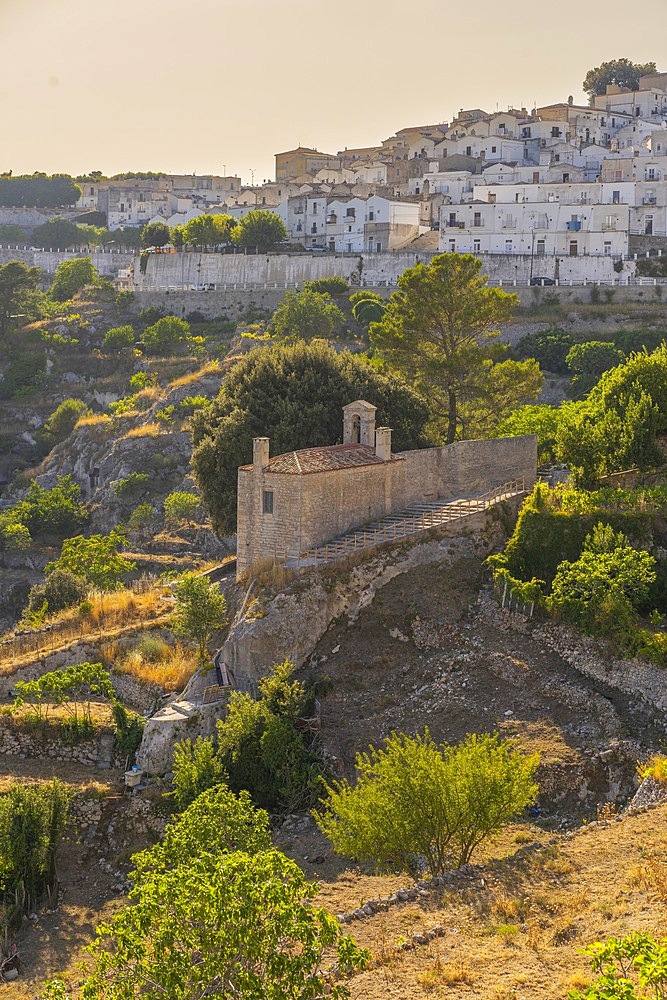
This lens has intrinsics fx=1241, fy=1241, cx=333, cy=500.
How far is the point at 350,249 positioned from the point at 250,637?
5602cm

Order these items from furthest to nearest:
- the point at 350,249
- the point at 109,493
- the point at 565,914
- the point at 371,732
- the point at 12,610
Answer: the point at 350,249
the point at 109,493
the point at 12,610
the point at 371,732
the point at 565,914

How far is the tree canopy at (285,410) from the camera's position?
35.2 metres

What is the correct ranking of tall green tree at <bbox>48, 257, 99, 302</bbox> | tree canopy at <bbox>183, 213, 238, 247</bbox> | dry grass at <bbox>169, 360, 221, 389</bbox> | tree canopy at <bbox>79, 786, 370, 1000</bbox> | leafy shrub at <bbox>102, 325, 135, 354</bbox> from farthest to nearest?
1. tall green tree at <bbox>48, 257, 99, 302</bbox>
2. tree canopy at <bbox>183, 213, 238, 247</bbox>
3. leafy shrub at <bbox>102, 325, 135, 354</bbox>
4. dry grass at <bbox>169, 360, 221, 389</bbox>
5. tree canopy at <bbox>79, 786, 370, 1000</bbox>

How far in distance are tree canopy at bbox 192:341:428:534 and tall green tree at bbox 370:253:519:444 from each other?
2225 mm

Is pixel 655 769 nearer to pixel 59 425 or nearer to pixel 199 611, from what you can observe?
pixel 199 611

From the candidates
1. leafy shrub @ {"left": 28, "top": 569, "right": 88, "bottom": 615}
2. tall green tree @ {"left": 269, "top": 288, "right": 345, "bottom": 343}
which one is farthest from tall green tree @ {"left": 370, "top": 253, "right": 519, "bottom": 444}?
tall green tree @ {"left": 269, "top": 288, "right": 345, "bottom": 343}

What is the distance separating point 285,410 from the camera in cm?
3528

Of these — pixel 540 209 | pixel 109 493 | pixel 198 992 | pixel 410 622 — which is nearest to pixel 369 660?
pixel 410 622

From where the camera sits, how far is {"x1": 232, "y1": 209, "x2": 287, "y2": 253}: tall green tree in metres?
80.4

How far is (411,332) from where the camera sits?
39.9 meters

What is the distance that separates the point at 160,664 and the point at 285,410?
8.61 meters

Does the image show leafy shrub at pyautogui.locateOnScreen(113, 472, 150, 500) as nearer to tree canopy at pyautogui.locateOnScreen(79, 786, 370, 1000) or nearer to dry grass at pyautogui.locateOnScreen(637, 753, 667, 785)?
dry grass at pyautogui.locateOnScreen(637, 753, 667, 785)

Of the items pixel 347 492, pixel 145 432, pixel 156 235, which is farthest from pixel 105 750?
pixel 156 235

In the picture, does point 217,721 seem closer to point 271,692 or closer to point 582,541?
point 271,692
